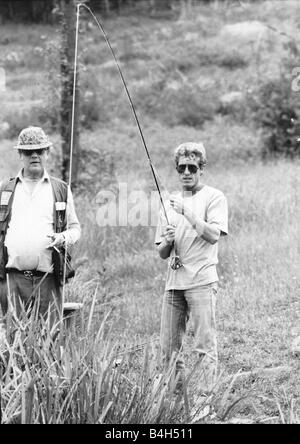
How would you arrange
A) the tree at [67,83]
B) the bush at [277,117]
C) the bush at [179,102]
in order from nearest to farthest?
the tree at [67,83], the bush at [277,117], the bush at [179,102]

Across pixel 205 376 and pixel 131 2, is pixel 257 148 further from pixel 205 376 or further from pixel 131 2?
pixel 131 2

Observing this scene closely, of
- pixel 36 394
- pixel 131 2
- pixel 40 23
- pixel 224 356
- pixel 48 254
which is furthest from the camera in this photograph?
pixel 131 2

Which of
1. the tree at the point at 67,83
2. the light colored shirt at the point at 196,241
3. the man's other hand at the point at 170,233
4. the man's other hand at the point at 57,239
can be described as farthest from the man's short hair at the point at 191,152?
the tree at the point at 67,83

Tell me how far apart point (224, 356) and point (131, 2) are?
3598 cm

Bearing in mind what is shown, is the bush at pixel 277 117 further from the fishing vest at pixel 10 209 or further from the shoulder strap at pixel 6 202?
the shoulder strap at pixel 6 202

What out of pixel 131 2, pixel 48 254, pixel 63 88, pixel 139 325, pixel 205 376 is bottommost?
pixel 139 325

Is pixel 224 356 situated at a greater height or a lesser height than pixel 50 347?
lesser

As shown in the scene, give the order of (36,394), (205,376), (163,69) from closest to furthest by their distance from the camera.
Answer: (36,394)
(205,376)
(163,69)

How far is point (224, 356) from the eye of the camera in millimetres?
5930

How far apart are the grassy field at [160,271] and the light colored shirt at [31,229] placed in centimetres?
54

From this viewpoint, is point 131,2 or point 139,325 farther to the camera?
point 131,2

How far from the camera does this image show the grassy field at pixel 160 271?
3939 mm

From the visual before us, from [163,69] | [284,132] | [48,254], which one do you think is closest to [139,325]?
[48,254]

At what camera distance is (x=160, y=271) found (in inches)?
333
